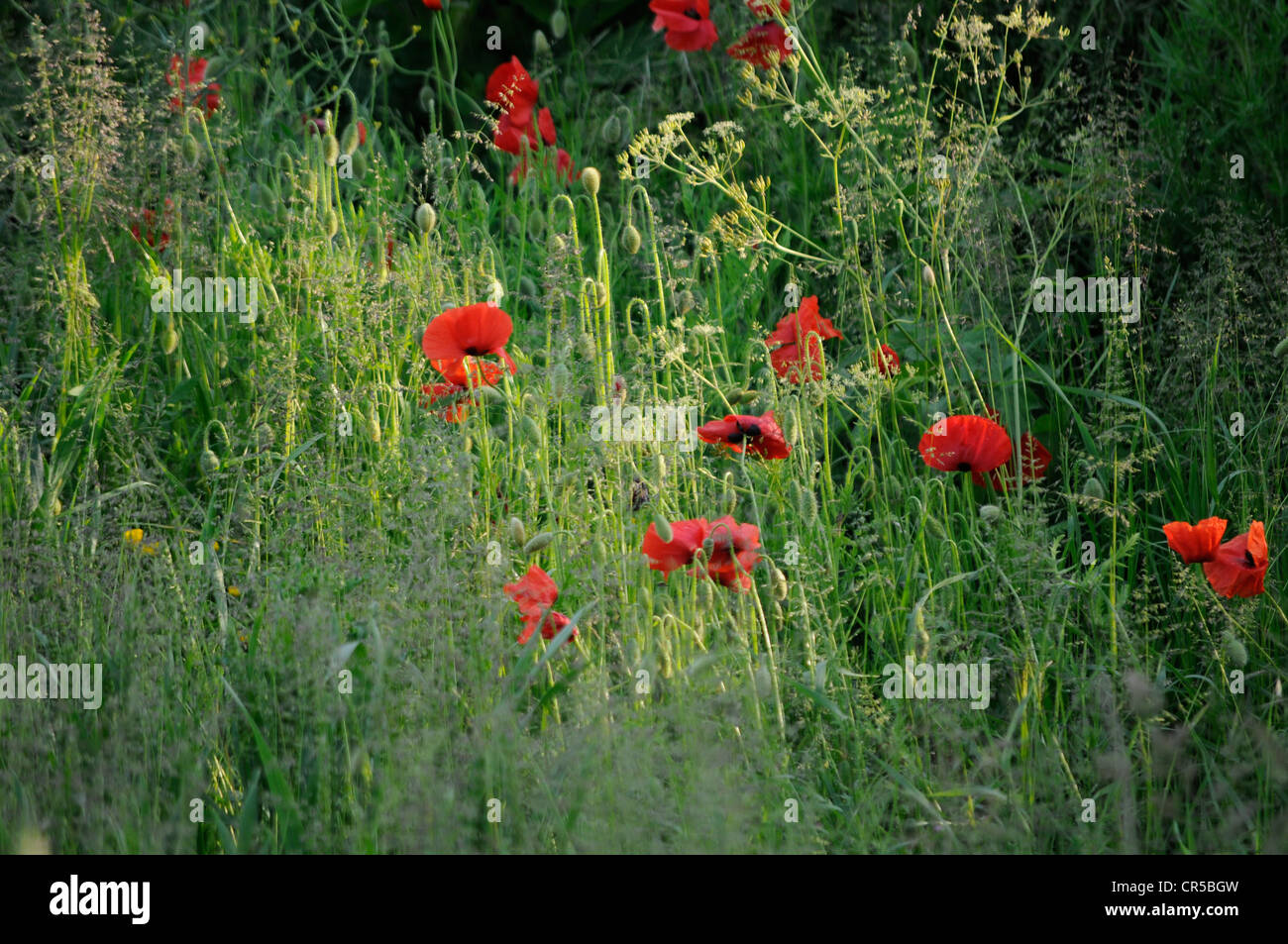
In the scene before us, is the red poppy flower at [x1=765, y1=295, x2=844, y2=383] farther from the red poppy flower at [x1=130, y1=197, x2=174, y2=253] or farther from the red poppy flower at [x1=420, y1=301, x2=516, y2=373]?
the red poppy flower at [x1=130, y1=197, x2=174, y2=253]

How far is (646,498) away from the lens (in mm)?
2113

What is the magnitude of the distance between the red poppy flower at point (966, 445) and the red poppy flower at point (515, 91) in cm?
141

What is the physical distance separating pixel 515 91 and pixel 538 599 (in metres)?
1.54

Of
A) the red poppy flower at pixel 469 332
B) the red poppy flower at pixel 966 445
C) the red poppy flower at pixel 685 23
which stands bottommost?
the red poppy flower at pixel 966 445

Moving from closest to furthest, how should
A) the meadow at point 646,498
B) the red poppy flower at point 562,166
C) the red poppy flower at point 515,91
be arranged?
the meadow at point 646,498 → the red poppy flower at point 515,91 → the red poppy flower at point 562,166

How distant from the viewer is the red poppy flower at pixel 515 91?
3.05 m

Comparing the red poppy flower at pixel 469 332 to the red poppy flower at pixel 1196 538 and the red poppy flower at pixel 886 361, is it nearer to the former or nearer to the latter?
the red poppy flower at pixel 886 361

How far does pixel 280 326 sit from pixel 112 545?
53 cm

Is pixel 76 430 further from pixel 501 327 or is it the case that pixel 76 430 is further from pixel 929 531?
pixel 929 531

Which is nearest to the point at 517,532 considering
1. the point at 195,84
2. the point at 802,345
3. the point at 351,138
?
the point at 802,345

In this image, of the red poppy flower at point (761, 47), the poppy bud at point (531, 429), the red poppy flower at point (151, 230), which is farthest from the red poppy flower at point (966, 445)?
the red poppy flower at point (151, 230)

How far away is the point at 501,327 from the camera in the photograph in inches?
81.1

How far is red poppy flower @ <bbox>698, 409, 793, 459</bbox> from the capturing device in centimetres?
201

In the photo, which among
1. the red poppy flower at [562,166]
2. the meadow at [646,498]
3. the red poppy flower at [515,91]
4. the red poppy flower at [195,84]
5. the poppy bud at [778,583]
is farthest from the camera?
the red poppy flower at [562,166]
